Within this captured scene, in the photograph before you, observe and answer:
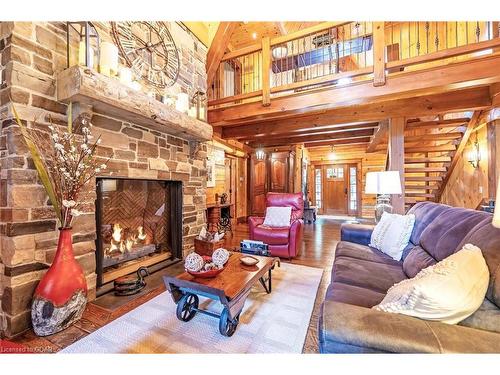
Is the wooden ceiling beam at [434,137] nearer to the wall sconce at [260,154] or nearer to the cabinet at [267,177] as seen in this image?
the cabinet at [267,177]

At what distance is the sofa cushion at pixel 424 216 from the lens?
1.98 meters

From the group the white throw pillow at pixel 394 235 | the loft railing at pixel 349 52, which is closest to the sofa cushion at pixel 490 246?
the white throw pillow at pixel 394 235

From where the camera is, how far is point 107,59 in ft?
6.51

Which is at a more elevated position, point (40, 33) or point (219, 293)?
point (40, 33)

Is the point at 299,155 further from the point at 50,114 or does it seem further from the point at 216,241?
the point at 50,114

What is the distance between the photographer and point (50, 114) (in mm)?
1799

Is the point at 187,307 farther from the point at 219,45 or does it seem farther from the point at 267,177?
the point at 267,177

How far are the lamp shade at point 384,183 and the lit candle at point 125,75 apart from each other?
Answer: 10.0 ft

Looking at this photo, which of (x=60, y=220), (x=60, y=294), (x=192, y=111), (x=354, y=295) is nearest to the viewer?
(x=354, y=295)

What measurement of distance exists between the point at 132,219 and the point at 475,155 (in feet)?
19.6

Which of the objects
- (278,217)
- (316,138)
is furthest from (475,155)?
(278,217)

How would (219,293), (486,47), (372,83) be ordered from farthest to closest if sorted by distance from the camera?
(372,83)
(486,47)
(219,293)
